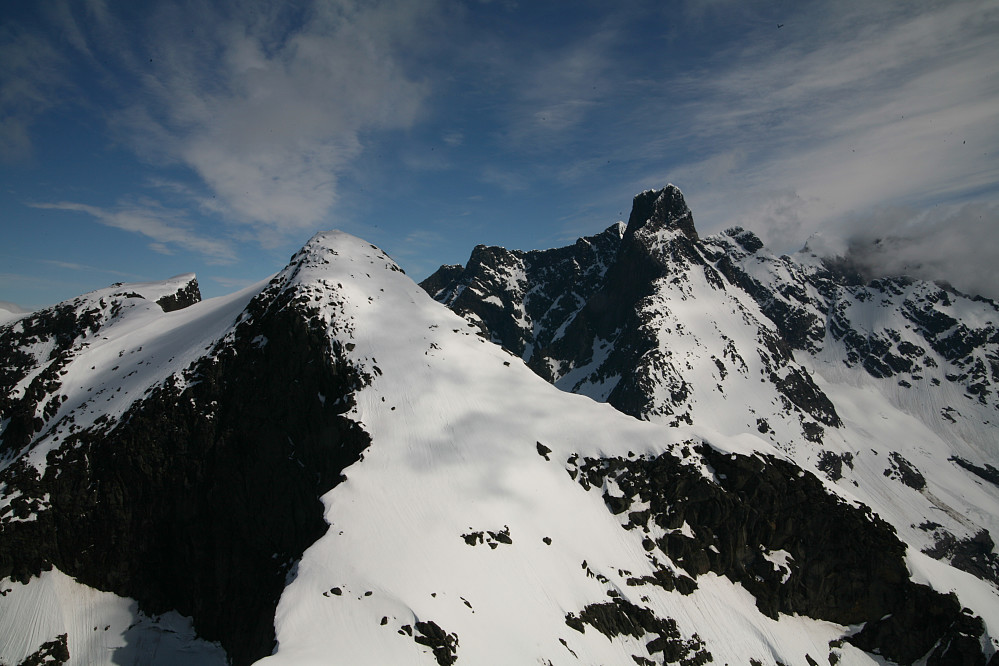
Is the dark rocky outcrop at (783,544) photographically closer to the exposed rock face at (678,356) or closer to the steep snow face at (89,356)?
the steep snow face at (89,356)

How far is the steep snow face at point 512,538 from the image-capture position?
3148cm

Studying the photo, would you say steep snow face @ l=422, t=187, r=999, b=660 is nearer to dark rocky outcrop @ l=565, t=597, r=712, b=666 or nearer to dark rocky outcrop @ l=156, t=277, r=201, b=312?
dark rocky outcrop @ l=565, t=597, r=712, b=666

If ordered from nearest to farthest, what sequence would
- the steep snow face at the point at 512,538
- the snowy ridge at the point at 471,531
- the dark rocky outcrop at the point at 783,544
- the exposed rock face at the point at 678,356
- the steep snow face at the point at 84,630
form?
the snowy ridge at the point at 471,531 < the steep snow face at the point at 512,538 < the steep snow face at the point at 84,630 < the dark rocky outcrop at the point at 783,544 < the exposed rock face at the point at 678,356

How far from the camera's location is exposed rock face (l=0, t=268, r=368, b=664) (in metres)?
48.5

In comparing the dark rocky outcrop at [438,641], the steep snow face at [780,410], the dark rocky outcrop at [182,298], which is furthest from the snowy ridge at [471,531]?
the steep snow face at [780,410]

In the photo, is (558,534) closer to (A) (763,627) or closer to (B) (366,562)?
(B) (366,562)

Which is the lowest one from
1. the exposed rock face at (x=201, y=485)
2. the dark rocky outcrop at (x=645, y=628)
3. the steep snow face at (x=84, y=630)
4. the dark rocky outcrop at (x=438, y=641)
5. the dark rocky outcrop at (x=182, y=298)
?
the dark rocky outcrop at (x=645, y=628)

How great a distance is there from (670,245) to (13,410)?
19102cm

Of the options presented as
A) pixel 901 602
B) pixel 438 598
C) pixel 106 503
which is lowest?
pixel 901 602

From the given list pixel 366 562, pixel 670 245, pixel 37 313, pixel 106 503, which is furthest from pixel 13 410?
pixel 670 245

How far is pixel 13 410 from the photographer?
195 feet

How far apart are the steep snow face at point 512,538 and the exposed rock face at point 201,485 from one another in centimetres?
641

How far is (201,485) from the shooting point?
52.0 metres

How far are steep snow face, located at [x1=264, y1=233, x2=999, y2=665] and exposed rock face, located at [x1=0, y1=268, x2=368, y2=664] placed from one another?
641 cm
